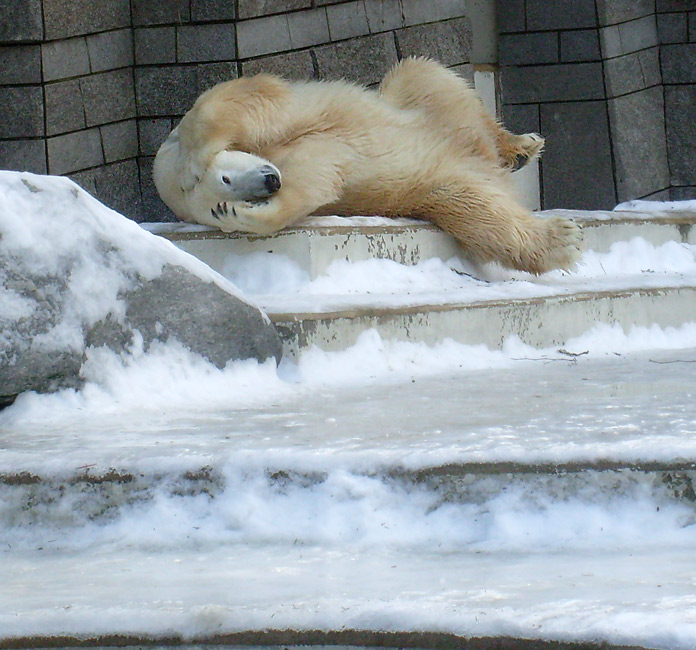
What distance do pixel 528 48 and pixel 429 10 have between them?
113cm

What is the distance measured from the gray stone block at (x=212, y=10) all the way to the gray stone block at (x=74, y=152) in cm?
71

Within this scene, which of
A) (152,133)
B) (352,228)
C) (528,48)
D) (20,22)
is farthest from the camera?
(528,48)

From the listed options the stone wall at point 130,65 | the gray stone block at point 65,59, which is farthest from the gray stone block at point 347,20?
the gray stone block at point 65,59

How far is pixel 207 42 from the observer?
4.73 meters

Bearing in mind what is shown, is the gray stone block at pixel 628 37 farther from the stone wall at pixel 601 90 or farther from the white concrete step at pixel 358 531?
the white concrete step at pixel 358 531

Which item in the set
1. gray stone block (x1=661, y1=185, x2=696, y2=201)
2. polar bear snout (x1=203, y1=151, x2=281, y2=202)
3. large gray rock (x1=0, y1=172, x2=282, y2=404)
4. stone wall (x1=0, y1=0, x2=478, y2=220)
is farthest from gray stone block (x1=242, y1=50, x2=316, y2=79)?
gray stone block (x1=661, y1=185, x2=696, y2=201)

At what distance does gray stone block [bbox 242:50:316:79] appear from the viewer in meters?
4.76

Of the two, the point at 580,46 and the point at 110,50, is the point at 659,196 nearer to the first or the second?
the point at 580,46

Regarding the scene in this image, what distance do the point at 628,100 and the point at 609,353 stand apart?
11.1 ft

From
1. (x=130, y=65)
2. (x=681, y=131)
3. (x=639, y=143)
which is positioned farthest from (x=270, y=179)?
(x=681, y=131)

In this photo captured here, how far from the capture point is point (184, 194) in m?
3.72

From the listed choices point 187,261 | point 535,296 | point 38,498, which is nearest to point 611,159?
point 535,296

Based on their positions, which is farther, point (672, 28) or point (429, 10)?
point (672, 28)

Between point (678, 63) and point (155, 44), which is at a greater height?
point (678, 63)
